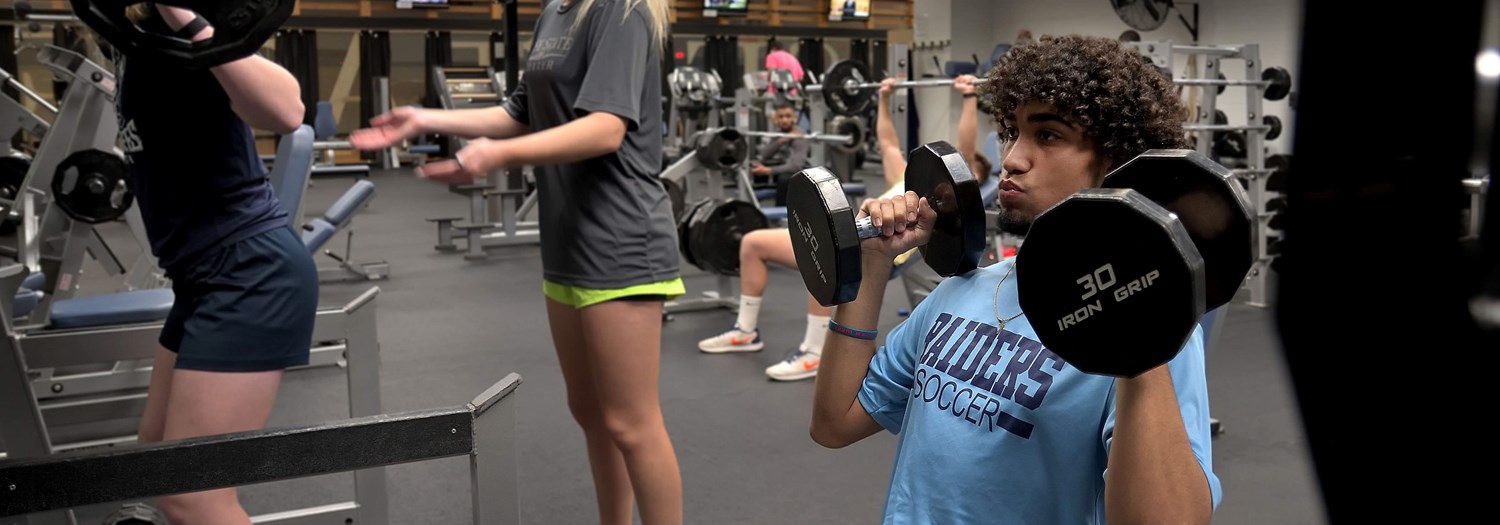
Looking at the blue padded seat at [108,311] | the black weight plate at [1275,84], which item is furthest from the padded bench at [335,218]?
the black weight plate at [1275,84]

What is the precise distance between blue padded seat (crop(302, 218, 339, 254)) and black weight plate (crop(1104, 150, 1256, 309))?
Answer: 406 centimetres

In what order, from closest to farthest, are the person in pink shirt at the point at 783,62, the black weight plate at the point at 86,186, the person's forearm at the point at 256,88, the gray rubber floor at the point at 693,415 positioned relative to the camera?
1. the person's forearm at the point at 256,88
2. the gray rubber floor at the point at 693,415
3. the black weight plate at the point at 86,186
4. the person in pink shirt at the point at 783,62

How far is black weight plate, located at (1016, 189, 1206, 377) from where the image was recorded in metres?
0.71

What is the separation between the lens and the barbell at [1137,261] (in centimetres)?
72

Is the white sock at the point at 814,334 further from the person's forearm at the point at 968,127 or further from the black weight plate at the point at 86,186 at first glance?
the black weight plate at the point at 86,186

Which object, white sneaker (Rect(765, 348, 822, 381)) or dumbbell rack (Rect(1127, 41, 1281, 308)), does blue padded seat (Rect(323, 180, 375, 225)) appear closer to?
white sneaker (Rect(765, 348, 822, 381))

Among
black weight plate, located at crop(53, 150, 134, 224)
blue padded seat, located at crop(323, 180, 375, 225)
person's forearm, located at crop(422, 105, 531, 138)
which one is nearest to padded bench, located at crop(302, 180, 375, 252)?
blue padded seat, located at crop(323, 180, 375, 225)

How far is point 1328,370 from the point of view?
1.03ft

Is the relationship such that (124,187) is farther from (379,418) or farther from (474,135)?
(379,418)

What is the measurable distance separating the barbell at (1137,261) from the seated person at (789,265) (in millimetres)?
3369

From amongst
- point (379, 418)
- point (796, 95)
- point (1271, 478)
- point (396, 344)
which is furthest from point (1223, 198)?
point (796, 95)

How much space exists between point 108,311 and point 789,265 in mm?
2396

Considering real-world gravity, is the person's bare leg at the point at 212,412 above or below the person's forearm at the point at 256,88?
below

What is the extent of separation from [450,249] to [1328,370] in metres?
7.57
